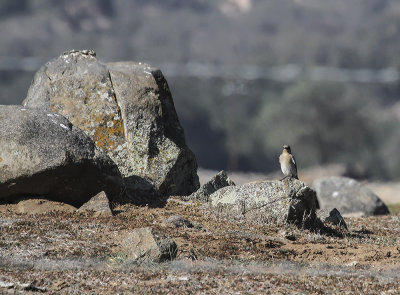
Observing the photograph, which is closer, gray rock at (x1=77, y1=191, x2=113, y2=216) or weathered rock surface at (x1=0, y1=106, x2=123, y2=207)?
weathered rock surface at (x1=0, y1=106, x2=123, y2=207)

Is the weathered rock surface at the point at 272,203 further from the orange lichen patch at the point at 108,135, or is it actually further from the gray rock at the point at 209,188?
the orange lichen patch at the point at 108,135

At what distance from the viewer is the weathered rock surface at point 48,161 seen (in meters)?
14.6

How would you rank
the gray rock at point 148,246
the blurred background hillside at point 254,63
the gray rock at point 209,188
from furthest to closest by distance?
the blurred background hillside at point 254,63, the gray rock at point 209,188, the gray rock at point 148,246

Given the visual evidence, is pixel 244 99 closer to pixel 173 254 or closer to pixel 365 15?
pixel 365 15

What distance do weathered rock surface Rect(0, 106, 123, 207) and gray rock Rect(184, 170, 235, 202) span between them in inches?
81.1

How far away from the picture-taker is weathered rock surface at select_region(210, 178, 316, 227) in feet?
49.2

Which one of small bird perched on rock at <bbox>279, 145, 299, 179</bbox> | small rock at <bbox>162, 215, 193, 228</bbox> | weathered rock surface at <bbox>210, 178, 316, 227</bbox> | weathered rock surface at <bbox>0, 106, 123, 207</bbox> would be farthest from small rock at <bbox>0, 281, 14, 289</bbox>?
small bird perched on rock at <bbox>279, 145, 299, 179</bbox>

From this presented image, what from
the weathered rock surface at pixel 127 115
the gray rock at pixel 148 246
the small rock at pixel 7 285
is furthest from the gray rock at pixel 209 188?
the small rock at pixel 7 285

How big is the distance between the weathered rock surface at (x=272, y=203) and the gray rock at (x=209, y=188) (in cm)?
145

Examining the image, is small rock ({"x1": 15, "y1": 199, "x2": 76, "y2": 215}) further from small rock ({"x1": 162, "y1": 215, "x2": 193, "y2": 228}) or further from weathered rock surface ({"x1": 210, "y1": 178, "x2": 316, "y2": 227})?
weathered rock surface ({"x1": 210, "y1": 178, "x2": 316, "y2": 227})

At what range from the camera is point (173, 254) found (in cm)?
1191

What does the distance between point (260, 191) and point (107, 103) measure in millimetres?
4181

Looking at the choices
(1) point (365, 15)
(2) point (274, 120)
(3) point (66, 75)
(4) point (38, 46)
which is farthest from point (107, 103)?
(1) point (365, 15)

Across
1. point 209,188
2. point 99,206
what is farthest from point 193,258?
point 209,188
